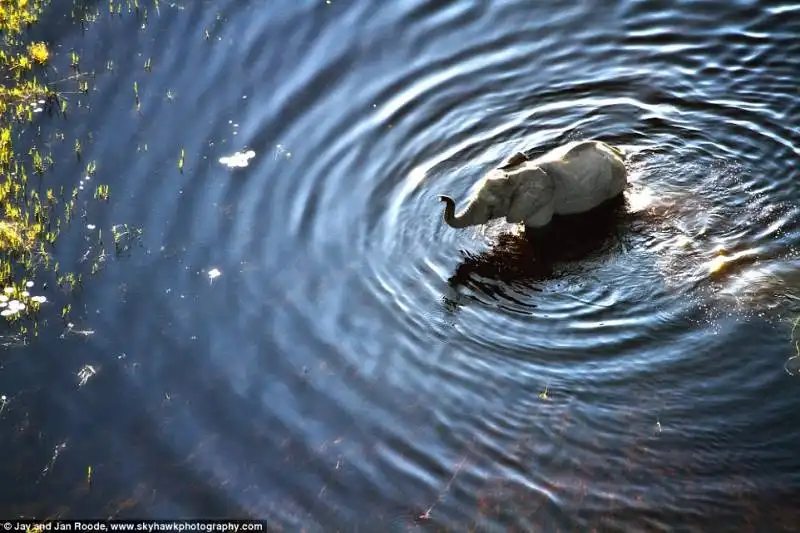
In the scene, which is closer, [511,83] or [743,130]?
[743,130]

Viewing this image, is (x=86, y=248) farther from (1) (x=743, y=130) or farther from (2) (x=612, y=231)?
(1) (x=743, y=130)

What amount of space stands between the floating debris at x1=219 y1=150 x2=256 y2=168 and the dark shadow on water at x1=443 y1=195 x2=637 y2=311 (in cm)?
281

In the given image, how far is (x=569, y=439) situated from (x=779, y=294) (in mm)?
2550

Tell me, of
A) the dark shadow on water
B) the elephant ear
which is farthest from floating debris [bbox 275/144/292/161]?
the elephant ear

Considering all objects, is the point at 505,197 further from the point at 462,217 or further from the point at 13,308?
the point at 13,308

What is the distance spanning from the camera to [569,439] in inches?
318

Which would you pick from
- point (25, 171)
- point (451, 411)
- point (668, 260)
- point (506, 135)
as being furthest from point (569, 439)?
point (25, 171)

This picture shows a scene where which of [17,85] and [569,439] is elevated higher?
[17,85]

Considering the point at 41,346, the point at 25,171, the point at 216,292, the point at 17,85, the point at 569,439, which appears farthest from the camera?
the point at 17,85

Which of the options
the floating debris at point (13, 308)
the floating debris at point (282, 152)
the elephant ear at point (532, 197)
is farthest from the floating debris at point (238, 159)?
the elephant ear at point (532, 197)

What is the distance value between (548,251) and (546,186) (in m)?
0.65

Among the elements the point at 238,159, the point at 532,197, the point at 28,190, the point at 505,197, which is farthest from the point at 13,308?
the point at 532,197

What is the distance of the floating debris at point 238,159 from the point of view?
11406 mm

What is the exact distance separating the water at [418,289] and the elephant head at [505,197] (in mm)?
366
